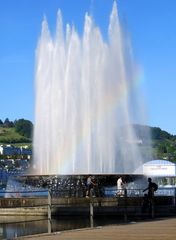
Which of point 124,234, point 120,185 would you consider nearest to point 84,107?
point 120,185

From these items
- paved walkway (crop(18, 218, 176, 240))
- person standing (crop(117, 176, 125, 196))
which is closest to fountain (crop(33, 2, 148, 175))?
person standing (crop(117, 176, 125, 196))

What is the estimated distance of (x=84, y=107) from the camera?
130 feet

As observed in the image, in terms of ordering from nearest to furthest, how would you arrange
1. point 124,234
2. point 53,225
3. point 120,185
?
point 124,234
point 53,225
point 120,185

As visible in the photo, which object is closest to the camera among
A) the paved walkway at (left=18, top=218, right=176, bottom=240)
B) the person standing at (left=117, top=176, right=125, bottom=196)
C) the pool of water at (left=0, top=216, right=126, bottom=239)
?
the paved walkway at (left=18, top=218, right=176, bottom=240)

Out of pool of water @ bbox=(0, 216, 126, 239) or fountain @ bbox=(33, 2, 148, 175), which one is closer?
pool of water @ bbox=(0, 216, 126, 239)

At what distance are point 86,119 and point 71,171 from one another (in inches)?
163

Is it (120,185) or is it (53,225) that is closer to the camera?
(53,225)

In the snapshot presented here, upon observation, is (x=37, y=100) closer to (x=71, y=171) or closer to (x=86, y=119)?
(x=86, y=119)

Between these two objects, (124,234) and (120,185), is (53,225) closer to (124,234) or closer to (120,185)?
(120,185)

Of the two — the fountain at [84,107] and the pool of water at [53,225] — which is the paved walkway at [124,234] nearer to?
the pool of water at [53,225]

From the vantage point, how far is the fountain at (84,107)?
3756 centimetres

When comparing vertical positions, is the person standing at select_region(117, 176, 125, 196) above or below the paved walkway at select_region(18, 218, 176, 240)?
above

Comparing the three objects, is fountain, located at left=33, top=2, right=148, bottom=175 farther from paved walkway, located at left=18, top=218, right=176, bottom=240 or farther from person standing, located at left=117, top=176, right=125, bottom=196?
paved walkway, located at left=18, top=218, right=176, bottom=240

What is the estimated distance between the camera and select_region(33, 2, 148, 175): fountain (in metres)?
37.6
